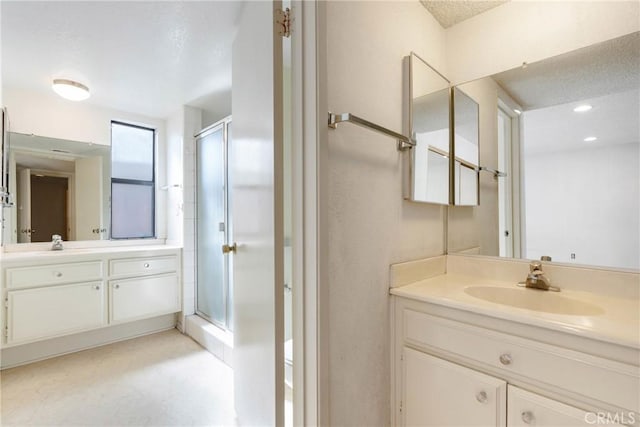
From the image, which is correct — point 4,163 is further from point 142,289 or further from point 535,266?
point 535,266

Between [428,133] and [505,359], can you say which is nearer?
[505,359]

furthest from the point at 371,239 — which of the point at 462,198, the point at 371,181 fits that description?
the point at 462,198

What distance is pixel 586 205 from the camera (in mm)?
1191

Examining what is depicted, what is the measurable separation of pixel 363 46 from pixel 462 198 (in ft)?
3.03

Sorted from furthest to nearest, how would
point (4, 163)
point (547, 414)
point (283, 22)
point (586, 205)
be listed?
point (4, 163), point (586, 205), point (283, 22), point (547, 414)

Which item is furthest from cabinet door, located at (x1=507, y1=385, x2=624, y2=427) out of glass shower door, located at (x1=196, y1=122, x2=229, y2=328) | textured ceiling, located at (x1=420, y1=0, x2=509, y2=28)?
glass shower door, located at (x1=196, y1=122, x2=229, y2=328)

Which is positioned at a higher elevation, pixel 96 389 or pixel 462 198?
pixel 462 198

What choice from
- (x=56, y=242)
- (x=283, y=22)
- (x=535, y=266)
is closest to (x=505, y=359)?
(x=535, y=266)

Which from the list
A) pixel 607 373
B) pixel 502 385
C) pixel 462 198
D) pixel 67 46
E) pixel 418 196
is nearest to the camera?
pixel 607 373

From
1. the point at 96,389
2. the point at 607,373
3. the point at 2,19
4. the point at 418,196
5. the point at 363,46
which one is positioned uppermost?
the point at 2,19

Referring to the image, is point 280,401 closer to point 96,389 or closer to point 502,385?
point 502,385

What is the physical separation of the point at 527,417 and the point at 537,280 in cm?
56

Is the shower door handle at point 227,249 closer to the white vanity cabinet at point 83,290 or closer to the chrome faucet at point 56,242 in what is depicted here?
the white vanity cabinet at point 83,290

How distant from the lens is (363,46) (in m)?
1.10
